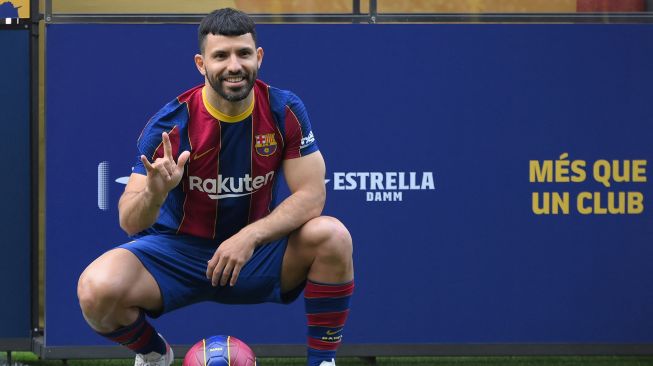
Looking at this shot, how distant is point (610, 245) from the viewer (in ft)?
18.4

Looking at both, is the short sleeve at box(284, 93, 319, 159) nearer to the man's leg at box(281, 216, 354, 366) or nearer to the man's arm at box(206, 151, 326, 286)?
the man's arm at box(206, 151, 326, 286)

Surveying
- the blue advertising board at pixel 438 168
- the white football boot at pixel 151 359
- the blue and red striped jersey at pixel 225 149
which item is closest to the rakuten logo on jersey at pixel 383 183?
the blue advertising board at pixel 438 168

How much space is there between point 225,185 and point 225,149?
0.40 feet

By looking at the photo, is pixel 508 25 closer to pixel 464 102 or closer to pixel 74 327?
pixel 464 102

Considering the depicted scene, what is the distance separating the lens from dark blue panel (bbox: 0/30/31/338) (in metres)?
5.56

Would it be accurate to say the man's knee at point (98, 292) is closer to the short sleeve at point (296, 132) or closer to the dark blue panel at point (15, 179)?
the short sleeve at point (296, 132)

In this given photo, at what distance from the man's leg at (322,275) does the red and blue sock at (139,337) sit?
468mm

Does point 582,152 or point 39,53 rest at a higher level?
point 39,53

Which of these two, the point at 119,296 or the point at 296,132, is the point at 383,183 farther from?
the point at 119,296

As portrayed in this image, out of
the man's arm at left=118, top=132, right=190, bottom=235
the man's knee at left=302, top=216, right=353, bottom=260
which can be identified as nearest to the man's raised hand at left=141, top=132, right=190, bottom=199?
the man's arm at left=118, top=132, right=190, bottom=235

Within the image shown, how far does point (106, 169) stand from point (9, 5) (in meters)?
0.77

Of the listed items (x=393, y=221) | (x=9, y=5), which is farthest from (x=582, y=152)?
(x=9, y=5)

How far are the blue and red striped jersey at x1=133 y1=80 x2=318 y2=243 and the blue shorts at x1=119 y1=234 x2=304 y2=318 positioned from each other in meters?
0.06

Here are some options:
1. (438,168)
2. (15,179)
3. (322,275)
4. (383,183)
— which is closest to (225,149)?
(322,275)
